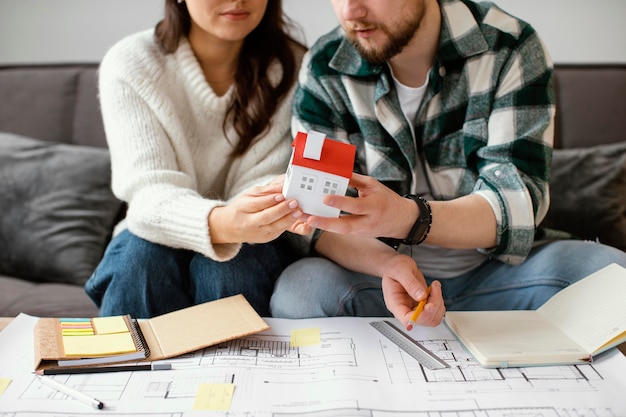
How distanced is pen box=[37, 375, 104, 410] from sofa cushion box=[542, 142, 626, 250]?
115 centimetres

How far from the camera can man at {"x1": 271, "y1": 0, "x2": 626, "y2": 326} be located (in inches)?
44.3

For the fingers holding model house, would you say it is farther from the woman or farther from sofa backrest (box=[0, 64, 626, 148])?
sofa backrest (box=[0, 64, 626, 148])

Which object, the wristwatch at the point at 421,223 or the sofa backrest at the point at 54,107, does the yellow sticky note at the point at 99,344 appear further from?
the sofa backrest at the point at 54,107

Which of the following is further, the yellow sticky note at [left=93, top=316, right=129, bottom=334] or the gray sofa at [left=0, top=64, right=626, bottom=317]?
the gray sofa at [left=0, top=64, right=626, bottom=317]

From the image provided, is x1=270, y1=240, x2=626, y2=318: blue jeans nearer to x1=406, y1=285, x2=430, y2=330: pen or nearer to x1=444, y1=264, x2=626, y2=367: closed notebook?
x1=444, y1=264, x2=626, y2=367: closed notebook

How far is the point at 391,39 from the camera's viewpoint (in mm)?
1206

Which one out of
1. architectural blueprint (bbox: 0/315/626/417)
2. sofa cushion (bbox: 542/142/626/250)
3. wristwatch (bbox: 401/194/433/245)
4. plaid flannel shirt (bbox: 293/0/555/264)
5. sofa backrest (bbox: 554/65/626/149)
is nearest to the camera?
architectural blueprint (bbox: 0/315/626/417)

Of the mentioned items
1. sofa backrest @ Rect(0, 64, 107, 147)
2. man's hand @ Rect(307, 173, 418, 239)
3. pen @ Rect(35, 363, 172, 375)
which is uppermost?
man's hand @ Rect(307, 173, 418, 239)

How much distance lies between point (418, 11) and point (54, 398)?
2.95 feet

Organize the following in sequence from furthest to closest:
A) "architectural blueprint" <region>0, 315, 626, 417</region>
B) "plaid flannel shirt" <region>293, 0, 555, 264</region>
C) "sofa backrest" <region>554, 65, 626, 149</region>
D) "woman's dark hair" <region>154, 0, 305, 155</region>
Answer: "sofa backrest" <region>554, 65, 626, 149</region> → "woman's dark hair" <region>154, 0, 305, 155</region> → "plaid flannel shirt" <region>293, 0, 555, 264</region> → "architectural blueprint" <region>0, 315, 626, 417</region>

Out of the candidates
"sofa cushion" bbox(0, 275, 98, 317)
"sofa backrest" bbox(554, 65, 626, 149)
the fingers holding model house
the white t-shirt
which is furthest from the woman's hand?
"sofa backrest" bbox(554, 65, 626, 149)

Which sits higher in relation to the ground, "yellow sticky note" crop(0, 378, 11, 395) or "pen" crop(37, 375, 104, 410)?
"pen" crop(37, 375, 104, 410)

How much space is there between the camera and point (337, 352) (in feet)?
3.05

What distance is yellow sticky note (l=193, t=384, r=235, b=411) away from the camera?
0.79 m
